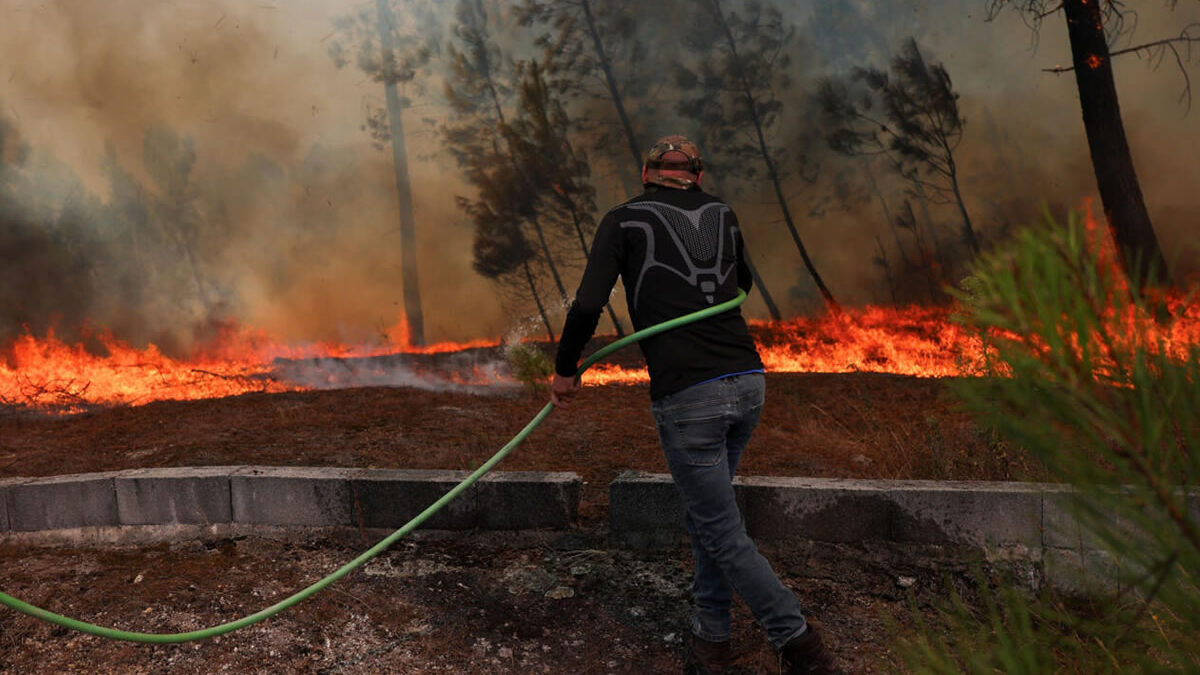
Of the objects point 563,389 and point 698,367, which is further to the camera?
point 563,389

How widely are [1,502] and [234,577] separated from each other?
185 cm

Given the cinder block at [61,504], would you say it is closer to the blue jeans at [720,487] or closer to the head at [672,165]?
the blue jeans at [720,487]

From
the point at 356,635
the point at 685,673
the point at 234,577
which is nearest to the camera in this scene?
the point at 685,673

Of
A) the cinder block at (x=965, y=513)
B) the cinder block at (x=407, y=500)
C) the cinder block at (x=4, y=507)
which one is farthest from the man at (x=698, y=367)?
the cinder block at (x=4, y=507)

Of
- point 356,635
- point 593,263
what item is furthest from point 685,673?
point 593,263

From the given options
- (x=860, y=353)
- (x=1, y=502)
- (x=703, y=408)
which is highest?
(x=703, y=408)

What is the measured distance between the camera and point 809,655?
324 centimetres

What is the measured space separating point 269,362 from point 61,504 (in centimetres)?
1111

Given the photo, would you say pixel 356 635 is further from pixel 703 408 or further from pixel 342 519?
pixel 703 408

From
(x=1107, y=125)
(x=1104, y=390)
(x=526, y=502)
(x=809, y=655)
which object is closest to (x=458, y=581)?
(x=526, y=502)

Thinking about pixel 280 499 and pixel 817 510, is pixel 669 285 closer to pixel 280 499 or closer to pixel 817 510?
Result: pixel 817 510

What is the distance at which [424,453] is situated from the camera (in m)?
6.58

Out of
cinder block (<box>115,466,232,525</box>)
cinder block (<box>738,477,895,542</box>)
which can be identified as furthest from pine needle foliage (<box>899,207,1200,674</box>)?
cinder block (<box>115,466,232,525</box>)

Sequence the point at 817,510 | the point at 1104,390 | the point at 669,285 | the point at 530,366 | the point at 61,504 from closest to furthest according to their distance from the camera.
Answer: the point at 1104,390 < the point at 669,285 < the point at 817,510 < the point at 61,504 < the point at 530,366
